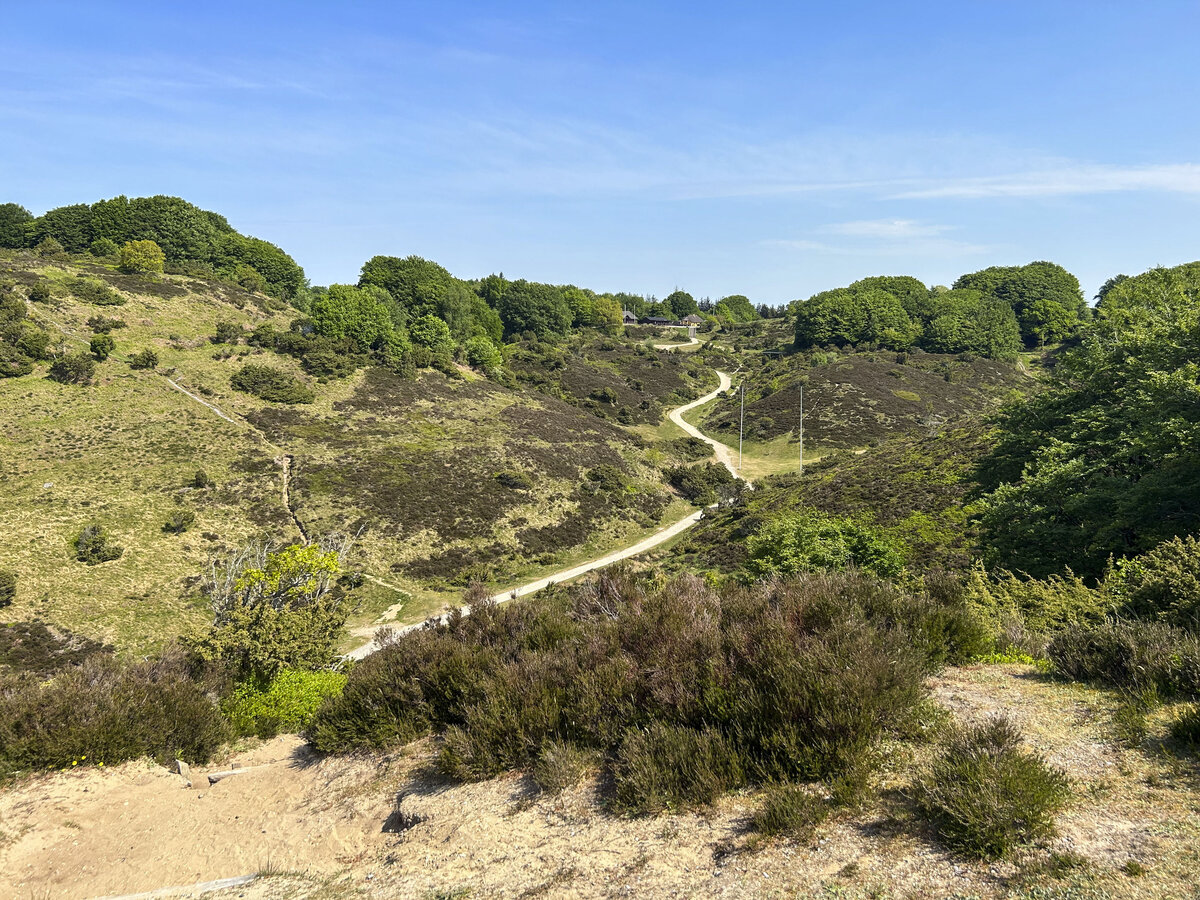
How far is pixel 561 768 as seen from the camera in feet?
23.9

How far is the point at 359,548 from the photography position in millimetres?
39438

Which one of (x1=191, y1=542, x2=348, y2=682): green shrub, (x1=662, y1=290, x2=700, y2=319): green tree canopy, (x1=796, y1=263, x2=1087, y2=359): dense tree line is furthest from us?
(x1=662, y1=290, x2=700, y2=319): green tree canopy

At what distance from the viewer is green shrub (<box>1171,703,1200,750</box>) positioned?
6035 millimetres

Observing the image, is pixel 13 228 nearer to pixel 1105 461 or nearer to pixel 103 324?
pixel 103 324

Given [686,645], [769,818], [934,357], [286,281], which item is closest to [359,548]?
[686,645]

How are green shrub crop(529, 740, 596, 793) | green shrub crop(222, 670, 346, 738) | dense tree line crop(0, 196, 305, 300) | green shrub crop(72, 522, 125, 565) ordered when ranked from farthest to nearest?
dense tree line crop(0, 196, 305, 300)
green shrub crop(72, 522, 125, 565)
green shrub crop(222, 670, 346, 738)
green shrub crop(529, 740, 596, 793)

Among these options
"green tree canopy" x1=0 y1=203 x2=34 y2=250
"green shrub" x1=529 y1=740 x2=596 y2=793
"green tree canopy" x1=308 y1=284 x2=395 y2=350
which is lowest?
"green shrub" x1=529 y1=740 x2=596 y2=793

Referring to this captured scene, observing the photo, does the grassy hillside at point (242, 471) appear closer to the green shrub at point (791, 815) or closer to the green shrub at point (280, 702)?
the green shrub at point (280, 702)

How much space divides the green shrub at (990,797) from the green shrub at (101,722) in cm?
1169

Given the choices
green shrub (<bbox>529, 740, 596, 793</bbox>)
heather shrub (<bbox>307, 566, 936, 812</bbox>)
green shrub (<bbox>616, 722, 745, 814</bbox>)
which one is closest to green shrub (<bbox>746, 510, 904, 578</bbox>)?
heather shrub (<bbox>307, 566, 936, 812</bbox>)

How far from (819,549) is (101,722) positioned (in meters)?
19.4

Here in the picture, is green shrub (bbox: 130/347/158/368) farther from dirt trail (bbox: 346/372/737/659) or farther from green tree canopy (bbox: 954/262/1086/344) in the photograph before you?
Result: green tree canopy (bbox: 954/262/1086/344)

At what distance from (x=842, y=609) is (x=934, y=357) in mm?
106206

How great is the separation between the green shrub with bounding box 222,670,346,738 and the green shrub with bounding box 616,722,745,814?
25.1ft
